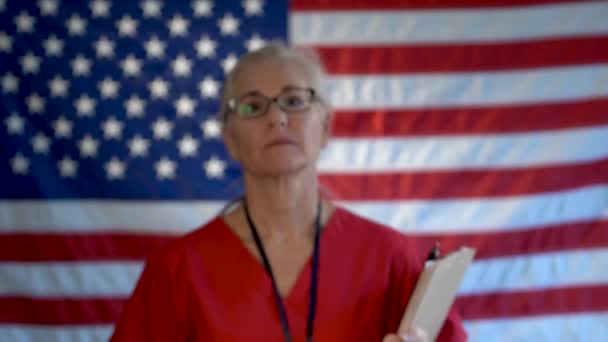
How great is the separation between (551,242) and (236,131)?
3.48ft

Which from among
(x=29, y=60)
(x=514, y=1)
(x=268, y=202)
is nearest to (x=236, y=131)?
(x=268, y=202)

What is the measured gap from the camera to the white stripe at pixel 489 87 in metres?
1.68

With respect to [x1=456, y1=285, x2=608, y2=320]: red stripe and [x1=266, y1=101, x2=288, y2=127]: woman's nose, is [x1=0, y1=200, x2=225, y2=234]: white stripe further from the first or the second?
[x1=456, y1=285, x2=608, y2=320]: red stripe

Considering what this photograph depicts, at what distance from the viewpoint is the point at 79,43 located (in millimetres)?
1630

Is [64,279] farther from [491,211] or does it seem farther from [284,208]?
[491,211]

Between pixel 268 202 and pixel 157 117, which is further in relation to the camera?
pixel 157 117

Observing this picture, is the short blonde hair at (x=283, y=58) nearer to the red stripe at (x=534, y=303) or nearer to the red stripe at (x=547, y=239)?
the red stripe at (x=547, y=239)

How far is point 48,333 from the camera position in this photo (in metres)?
1.62

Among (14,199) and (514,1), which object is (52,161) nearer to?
(14,199)

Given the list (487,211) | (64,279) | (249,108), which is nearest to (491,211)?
(487,211)

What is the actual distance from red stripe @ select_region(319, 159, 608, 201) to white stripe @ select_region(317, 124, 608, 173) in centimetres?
2

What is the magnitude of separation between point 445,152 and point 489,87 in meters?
0.23

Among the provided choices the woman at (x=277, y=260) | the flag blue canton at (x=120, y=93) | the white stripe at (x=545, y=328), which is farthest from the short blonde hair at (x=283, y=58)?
the white stripe at (x=545, y=328)

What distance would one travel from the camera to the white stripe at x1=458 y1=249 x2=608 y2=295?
5.47 feet
